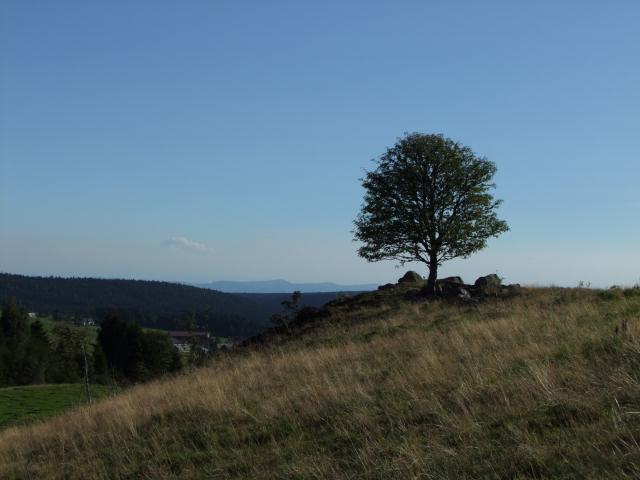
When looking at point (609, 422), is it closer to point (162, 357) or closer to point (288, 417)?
point (288, 417)

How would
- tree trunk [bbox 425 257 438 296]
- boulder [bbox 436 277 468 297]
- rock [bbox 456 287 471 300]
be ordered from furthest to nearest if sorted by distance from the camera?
tree trunk [bbox 425 257 438 296]
boulder [bbox 436 277 468 297]
rock [bbox 456 287 471 300]

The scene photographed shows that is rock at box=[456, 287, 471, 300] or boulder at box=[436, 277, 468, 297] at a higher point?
boulder at box=[436, 277, 468, 297]

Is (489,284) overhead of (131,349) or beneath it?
overhead

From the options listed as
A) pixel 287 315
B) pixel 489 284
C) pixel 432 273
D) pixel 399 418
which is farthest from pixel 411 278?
pixel 399 418

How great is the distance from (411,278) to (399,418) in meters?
33.5

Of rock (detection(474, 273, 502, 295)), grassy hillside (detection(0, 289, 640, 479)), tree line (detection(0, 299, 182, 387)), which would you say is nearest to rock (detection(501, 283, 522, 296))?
rock (detection(474, 273, 502, 295))

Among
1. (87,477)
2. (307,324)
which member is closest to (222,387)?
(87,477)

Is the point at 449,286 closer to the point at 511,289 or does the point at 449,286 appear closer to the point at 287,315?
the point at 511,289

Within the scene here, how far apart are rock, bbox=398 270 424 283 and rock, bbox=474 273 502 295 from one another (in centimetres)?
713

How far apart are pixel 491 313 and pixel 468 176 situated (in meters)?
14.0

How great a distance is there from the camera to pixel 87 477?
868 centimetres

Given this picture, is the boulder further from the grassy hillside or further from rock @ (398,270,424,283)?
the grassy hillside

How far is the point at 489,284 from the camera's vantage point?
107 feet

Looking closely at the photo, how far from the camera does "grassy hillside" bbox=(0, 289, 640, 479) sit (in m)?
5.84
